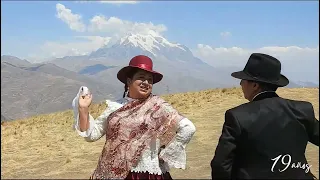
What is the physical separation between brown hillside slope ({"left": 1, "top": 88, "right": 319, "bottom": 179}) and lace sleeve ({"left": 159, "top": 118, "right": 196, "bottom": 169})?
6146 millimetres

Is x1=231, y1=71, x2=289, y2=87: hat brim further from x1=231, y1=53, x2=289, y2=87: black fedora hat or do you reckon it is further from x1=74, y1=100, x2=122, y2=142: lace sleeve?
x1=74, y1=100, x2=122, y2=142: lace sleeve

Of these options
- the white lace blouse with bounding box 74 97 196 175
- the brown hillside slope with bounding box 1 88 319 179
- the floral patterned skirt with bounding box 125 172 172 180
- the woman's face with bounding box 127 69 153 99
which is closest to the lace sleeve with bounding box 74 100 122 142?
the white lace blouse with bounding box 74 97 196 175

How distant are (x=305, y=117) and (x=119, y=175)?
5.67ft

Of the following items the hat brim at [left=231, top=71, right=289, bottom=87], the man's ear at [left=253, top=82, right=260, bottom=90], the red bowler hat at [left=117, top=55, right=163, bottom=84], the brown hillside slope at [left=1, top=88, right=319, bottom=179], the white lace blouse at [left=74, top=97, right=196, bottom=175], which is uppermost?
the red bowler hat at [left=117, top=55, right=163, bottom=84]

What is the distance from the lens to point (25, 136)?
18.7 meters

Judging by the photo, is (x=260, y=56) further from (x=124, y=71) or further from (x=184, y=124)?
(x=124, y=71)

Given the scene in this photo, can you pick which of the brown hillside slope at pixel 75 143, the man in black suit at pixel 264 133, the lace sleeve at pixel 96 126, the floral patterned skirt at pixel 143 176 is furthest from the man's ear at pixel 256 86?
the brown hillside slope at pixel 75 143

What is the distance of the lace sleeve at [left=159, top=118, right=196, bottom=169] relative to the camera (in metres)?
3.70

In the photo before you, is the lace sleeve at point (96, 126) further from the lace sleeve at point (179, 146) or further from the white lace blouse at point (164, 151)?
the lace sleeve at point (179, 146)

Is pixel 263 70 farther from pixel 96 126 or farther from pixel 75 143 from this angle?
pixel 75 143

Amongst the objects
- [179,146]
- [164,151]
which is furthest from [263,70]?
[164,151]

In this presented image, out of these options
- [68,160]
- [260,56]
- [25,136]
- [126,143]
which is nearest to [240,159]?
[260,56]

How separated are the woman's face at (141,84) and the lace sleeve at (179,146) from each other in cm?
45

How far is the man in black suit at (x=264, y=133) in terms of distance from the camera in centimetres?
288
